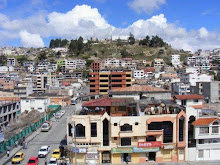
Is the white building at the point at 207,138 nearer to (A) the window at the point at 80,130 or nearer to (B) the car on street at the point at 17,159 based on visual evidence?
(A) the window at the point at 80,130

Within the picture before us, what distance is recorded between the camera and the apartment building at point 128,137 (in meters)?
34.2

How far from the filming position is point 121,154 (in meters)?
34.6

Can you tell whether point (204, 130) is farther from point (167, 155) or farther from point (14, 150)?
point (14, 150)

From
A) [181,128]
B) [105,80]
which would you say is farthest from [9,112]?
[181,128]

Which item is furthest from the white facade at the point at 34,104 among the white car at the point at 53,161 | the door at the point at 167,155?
the door at the point at 167,155

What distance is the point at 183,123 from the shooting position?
115ft

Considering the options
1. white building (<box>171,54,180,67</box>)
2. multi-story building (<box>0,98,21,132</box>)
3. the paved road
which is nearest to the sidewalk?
the paved road

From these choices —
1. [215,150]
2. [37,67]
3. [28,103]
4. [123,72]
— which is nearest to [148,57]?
[37,67]

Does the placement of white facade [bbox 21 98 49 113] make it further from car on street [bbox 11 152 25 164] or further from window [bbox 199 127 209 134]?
window [bbox 199 127 209 134]

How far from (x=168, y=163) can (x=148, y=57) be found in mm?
163283

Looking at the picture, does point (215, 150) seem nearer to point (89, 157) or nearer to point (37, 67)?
point (89, 157)

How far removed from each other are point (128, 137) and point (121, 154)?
7.75 ft

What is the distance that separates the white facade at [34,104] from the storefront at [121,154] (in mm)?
47273

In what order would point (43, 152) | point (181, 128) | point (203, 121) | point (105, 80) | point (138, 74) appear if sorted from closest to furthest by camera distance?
point (203, 121) → point (181, 128) → point (43, 152) → point (105, 80) → point (138, 74)
